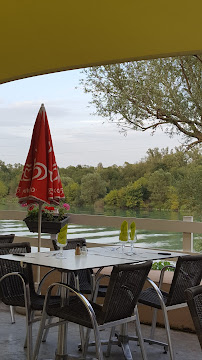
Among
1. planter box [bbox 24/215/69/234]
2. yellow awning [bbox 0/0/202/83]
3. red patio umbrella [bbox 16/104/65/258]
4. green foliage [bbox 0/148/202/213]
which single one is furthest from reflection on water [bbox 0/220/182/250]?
yellow awning [bbox 0/0/202/83]

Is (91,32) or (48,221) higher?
(91,32)

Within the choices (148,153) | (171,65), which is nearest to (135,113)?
(171,65)

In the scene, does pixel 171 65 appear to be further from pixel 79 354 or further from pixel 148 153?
pixel 79 354

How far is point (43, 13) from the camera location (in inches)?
149

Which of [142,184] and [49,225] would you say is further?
[142,184]

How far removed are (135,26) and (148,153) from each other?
7889 millimetres

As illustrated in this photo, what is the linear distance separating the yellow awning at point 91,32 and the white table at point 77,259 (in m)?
1.51

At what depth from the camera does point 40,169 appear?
212 inches

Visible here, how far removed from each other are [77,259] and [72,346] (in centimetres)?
84

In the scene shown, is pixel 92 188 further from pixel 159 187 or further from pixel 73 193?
pixel 159 187

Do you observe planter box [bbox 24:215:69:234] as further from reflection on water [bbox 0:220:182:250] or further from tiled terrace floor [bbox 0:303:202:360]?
reflection on water [bbox 0:220:182:250]

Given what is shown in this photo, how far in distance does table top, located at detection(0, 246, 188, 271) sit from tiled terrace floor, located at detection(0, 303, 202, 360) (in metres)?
0.74

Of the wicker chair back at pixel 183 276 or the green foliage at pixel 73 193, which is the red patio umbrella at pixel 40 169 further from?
the green foliage at pixel 73 193

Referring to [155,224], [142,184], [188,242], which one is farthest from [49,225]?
[142,184]
